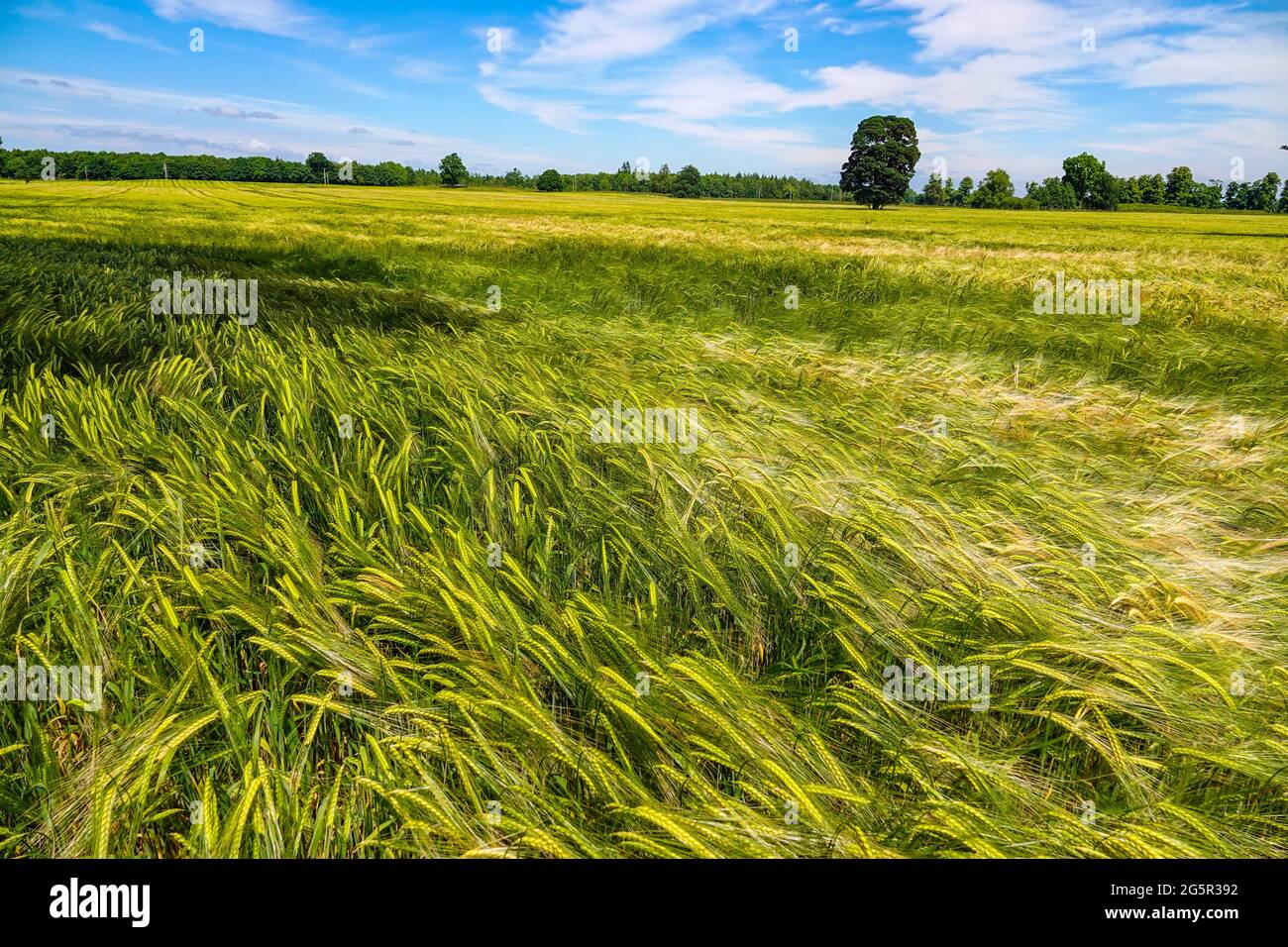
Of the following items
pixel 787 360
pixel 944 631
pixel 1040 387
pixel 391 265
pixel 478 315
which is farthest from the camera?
pixel 391 265

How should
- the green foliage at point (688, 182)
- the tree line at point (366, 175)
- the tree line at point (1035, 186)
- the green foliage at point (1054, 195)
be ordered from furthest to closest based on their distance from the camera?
the green foliage at point (688, 182) → the green foliage at point (1054, 195) → the tree line at point (1035, 186) → the tree line at point (366, 175)

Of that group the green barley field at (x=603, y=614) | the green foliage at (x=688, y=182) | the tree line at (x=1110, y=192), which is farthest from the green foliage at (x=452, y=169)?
the green barley field at (x=603, y=614)

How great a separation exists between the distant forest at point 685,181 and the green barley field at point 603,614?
199ft

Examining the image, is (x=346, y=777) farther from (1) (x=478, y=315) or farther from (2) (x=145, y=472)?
(1) (x=478, y=315)

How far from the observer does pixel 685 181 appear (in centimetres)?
11412

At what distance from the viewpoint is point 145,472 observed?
2.64m

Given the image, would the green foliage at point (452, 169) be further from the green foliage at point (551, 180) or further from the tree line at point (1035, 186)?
the tree line at point (1035, 186)

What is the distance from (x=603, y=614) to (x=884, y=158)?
90.6 metres

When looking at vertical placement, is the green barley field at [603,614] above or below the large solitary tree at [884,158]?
below

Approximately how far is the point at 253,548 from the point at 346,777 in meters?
0.91

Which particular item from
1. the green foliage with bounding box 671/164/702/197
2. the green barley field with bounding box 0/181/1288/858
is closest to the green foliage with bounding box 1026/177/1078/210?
the green foliage with bounding box 671/164/702/197

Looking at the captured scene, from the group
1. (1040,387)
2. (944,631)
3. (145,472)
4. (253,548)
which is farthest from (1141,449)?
(145,472)

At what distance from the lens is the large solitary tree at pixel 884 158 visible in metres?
78.6

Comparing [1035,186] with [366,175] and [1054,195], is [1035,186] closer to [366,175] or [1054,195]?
[1054,195]
